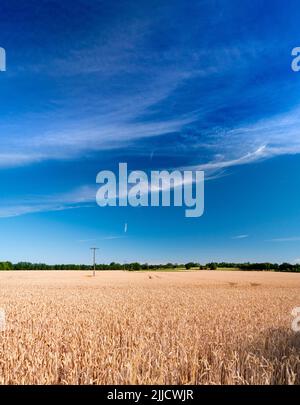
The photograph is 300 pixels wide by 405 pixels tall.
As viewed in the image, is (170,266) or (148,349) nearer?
(148,349)

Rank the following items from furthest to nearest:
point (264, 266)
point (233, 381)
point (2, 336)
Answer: point (264, 266), point (2, 336), point (233, 381)

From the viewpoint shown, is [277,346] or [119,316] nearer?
[277,346]

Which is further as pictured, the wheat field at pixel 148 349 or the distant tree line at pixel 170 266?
the distant tree line at pixel 170 266

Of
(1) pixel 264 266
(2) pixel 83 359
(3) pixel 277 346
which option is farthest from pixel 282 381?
(1) pixel 264 266

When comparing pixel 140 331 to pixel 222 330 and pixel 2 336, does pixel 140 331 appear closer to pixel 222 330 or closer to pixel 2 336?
pixel 222 330

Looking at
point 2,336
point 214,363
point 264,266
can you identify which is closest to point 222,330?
point 214,363

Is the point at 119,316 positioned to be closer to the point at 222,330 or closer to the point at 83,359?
the point at 222,330

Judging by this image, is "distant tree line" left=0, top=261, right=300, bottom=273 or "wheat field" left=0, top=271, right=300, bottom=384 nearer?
"wheat field" left=0, top=271, right=300, bottom=384

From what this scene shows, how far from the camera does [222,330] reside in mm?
10562

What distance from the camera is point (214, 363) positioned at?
7082 millimetres
